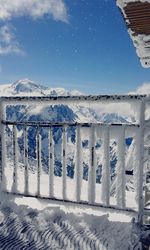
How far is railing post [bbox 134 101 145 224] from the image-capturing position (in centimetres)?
405

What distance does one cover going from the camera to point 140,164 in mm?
4109

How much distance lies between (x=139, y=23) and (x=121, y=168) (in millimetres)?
1971

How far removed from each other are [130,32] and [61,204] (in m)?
2.65

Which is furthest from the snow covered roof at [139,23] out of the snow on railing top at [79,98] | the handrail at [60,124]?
the handrail at [60,124]

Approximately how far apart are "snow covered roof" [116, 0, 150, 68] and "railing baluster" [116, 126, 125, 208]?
4.59 ft

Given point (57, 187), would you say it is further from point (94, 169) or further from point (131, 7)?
point (131, 7)

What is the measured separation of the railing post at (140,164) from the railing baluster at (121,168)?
0.52 ft

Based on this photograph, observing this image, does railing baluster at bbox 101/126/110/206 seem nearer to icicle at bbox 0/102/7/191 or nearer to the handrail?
the handrail

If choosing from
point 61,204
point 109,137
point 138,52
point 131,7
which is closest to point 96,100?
point 109,137

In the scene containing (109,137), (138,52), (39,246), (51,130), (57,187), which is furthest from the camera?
(138,52)

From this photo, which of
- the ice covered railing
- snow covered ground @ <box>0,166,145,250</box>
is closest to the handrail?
the ice covered railing

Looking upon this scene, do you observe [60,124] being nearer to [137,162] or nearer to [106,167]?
[106,167]

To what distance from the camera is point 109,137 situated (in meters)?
4.25

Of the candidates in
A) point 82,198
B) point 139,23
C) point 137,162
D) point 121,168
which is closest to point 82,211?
point 82,198
